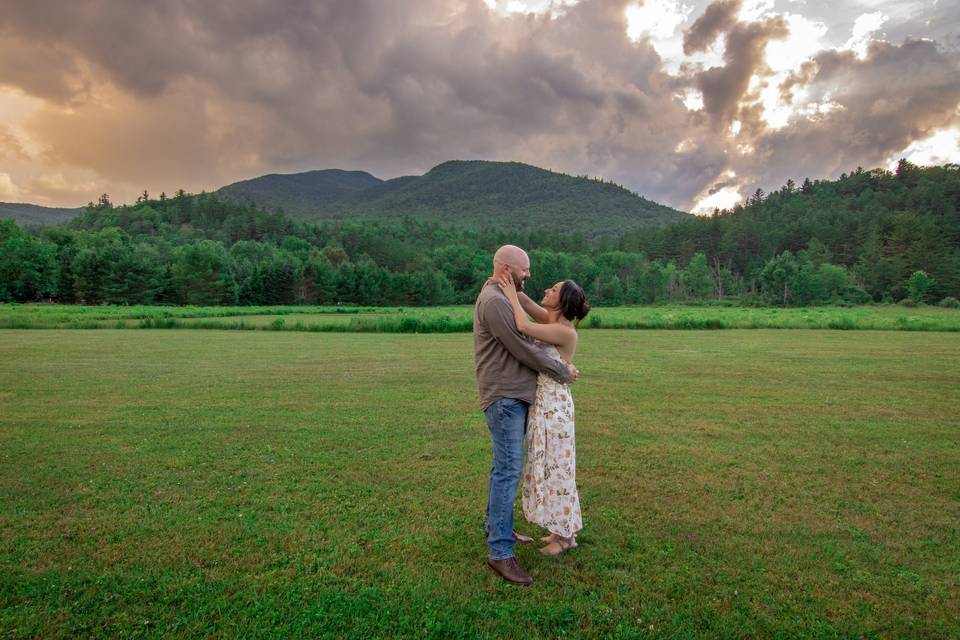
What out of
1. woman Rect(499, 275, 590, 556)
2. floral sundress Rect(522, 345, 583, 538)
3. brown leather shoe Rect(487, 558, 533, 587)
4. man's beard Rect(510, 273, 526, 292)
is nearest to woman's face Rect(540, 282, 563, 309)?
woman Rect(499, 275, 590, 556)

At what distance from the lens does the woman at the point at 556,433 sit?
4.74m

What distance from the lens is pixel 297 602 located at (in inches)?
159

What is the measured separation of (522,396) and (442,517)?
2.04 meters

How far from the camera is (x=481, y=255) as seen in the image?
125000mm

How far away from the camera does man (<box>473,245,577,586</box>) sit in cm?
456

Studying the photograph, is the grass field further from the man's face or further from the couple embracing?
the man's face

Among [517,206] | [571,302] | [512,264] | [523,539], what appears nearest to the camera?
[512,264]

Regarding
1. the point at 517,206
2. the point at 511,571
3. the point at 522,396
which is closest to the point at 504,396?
the point at 522,396

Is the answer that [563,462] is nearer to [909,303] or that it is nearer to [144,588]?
[144,588]

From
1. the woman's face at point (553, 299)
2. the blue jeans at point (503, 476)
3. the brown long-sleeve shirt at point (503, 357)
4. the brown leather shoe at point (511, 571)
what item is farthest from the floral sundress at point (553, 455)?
the brown leather shoe at point (511, 571)

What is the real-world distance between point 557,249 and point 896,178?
85780 mm

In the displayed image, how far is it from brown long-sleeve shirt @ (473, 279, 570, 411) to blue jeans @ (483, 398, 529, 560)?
0.13 metres

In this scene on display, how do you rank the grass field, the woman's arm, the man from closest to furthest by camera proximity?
1. the grass field
2. the man
3. the woman's arm

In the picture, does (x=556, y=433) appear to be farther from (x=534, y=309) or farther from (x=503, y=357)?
(x=534, y=309)
